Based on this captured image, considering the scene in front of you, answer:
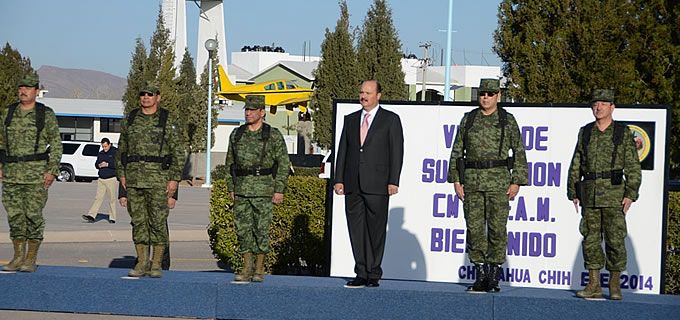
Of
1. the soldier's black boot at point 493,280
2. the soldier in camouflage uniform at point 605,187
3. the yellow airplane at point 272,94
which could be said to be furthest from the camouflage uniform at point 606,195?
the yellow airplane at point 272,94

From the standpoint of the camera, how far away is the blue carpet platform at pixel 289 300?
987 centimetres

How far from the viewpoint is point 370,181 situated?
1043 cm

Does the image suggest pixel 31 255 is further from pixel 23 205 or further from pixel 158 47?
pixel 158 47

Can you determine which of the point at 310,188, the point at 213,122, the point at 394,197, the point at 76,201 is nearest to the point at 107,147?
the point at 76,201

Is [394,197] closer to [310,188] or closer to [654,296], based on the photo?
[310,188]

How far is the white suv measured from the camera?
4644 centimetres

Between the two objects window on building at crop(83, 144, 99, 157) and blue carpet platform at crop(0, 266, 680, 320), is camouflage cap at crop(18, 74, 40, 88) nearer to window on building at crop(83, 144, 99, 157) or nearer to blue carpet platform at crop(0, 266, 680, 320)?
blue carpet platform at crop(0, 266, 680, 320)

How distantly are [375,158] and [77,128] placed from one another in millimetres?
52699

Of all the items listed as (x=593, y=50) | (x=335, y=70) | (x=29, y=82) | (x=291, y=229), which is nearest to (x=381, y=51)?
(x=335, y=70)

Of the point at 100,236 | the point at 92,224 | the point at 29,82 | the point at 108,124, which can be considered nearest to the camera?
the point at 29,82

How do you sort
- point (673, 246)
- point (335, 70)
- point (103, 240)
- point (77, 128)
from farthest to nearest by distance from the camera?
1. point (77, 128)
2. point (335, 70)
3. point (103, 240)
4. point (673, 246)

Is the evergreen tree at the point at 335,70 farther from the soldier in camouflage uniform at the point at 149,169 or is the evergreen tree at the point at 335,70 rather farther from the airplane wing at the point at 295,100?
the soldier in camouflage uniform at the point at 149,169

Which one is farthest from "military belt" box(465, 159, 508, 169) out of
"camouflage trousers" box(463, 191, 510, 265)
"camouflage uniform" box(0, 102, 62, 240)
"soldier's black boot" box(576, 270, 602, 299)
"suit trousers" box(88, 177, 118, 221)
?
"suit trousers" box(88, 177, 118, 221)

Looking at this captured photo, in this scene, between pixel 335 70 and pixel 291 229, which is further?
pixel 335 70
